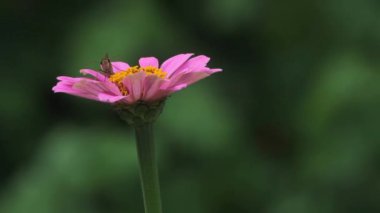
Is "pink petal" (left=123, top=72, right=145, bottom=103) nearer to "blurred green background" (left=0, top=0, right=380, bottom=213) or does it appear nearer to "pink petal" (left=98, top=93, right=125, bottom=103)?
"pink petal" (left=98, top=93, right=125, bottom=103)

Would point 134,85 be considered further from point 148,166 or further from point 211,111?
point 211,111

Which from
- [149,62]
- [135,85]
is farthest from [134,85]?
[149,62]

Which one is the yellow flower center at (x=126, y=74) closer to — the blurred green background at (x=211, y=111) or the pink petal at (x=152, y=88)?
the pink petal at (x=152, y=88)

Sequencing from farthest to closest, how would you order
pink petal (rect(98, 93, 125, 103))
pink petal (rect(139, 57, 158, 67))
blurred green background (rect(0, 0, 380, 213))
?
blurred green background (rect(0, 0, 380, 213))
pink petal (rect(139, 57, 158, 67))
pink petal (rect(98, 93, 125, 103))

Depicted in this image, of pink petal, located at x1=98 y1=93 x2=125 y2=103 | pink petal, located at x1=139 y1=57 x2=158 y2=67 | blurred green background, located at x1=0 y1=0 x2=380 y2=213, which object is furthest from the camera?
blurred green background, located at x1=0 y1=0 x2=380 y2=213

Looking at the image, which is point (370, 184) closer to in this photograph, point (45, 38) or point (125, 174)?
point (125, 174)

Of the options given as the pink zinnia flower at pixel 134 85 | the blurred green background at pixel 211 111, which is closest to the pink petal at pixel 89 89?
the pink zinnia flower at pixel 134 85

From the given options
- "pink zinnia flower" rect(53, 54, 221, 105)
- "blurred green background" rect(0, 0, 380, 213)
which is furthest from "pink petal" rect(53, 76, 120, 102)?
"blurred green background" rect(0, 0, 380, 213)

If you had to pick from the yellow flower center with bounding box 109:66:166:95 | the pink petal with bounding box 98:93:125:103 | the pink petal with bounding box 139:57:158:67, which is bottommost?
the pink petal with bounding box 98:93:125:103

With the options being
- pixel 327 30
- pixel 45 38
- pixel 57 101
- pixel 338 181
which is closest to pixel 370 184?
pixel 338 181
